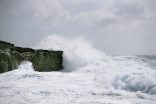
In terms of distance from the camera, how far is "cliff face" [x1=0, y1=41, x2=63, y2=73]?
13.1m

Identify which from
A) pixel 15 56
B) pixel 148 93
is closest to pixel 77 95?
pixel 148 93

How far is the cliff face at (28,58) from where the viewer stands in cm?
1311

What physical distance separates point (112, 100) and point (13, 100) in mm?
3301

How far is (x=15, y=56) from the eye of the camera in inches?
559

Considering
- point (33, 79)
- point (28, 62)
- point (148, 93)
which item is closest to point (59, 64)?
point (28, 62)

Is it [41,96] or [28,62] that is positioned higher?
[28,62]

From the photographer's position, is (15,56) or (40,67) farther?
(40,67)

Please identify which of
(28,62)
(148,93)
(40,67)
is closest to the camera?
(148,93)

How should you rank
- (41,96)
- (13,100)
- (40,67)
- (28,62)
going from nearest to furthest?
(13,100) → (41,96) → (28,62) → (40,67)

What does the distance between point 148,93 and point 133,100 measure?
1323 mm

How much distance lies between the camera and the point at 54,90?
7.41 meters

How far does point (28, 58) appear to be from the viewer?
15305 mm

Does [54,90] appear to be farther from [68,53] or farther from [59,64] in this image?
[68,53]

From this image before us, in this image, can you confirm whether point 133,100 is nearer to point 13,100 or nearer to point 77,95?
point 77,95
